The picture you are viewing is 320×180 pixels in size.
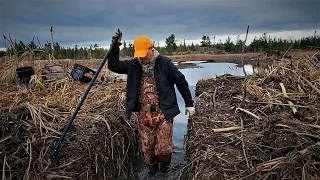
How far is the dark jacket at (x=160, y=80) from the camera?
4.48m

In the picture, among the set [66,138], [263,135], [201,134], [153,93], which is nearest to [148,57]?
[153,93]

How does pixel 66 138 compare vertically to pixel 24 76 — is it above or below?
below

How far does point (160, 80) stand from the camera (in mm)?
4453

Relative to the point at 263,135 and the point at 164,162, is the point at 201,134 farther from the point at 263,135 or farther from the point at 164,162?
the point at 164,162

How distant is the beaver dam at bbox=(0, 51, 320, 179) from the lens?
9.55 feet

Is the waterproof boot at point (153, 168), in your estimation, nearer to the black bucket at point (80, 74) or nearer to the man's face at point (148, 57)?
the man's face at point (148, 57)

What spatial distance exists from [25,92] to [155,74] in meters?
2.47

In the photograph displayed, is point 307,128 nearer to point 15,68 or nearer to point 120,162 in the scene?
point 120,162

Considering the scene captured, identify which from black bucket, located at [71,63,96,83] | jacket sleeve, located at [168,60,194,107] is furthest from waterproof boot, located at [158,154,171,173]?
black bucket, located at [71,63,96,83]

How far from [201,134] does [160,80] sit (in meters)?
1.04

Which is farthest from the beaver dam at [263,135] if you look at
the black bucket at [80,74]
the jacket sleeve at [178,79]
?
the black bucket at [80,74]

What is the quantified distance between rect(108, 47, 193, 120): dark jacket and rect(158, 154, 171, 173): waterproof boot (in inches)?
24.8

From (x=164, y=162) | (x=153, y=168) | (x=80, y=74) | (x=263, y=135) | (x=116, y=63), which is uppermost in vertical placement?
(x=116, y=63)

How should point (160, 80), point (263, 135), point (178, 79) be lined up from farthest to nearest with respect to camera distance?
point (178, 79) → point (160, 80) → point (263, 135)
